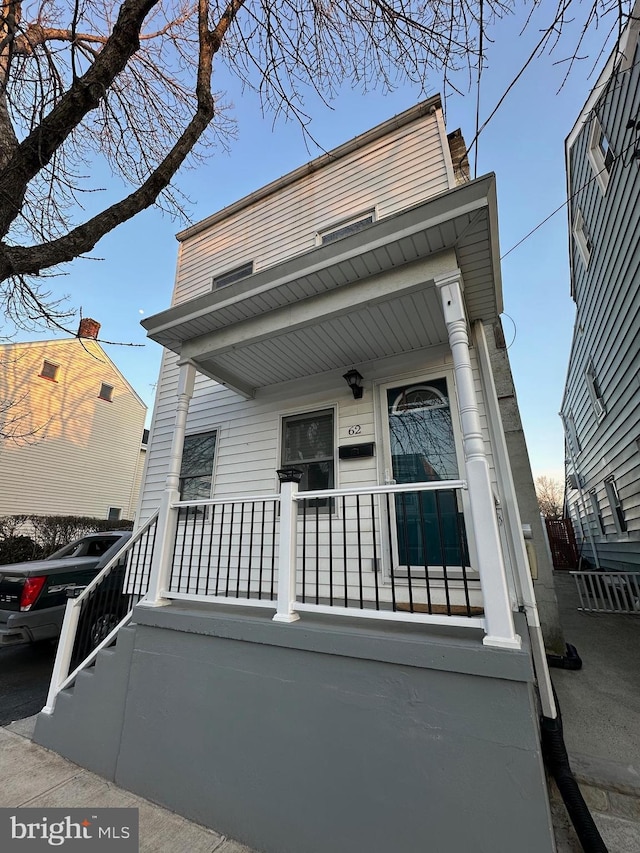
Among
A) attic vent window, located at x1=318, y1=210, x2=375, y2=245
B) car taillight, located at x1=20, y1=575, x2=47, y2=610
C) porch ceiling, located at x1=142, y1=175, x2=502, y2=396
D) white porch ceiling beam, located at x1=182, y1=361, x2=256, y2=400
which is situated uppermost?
attic vent window, located at x1=318, y1=210, x2=375, y2=245

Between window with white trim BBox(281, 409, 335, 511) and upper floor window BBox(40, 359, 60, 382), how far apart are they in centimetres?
1217

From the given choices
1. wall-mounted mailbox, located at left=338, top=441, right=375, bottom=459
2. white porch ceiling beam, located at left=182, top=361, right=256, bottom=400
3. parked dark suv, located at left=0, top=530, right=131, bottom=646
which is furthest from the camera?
parked dark suv, located at left=0, top=530, right=131, bottom=646

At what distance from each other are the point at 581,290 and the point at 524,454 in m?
6.24

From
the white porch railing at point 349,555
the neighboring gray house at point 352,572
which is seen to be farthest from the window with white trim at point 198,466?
the white porch railing at point 349,555

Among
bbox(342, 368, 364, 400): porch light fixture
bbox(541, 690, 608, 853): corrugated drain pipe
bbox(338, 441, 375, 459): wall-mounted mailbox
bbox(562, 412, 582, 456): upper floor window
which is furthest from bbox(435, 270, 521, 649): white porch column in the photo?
bbox(562, 412, 582, 456): upper floor window

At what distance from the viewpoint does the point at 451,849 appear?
69.1 inches

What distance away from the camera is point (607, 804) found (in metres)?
2.22

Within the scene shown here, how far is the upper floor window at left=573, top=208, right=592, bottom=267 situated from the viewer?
7.57 meters

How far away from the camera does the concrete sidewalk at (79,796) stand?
7.11 ft

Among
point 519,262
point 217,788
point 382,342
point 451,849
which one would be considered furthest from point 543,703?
point 519,262

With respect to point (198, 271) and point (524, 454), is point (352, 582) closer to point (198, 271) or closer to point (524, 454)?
point (524, 454)

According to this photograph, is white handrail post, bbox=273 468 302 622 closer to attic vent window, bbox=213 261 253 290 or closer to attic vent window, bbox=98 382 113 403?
attic vent window, bbox=213 261 253 290

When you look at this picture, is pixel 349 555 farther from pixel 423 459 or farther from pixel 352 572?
pixel 423 459

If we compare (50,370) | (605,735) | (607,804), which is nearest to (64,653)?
(607,804)
